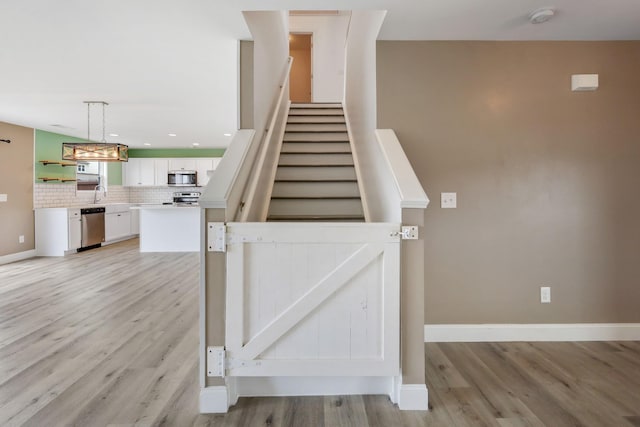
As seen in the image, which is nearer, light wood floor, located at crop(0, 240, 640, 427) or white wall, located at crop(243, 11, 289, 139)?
light wood floor, located at crop(0, 240, 640, 427)

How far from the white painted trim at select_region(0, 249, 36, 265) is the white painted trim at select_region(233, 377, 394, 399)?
6122 millimetres

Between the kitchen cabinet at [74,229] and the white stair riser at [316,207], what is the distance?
543 centimetres

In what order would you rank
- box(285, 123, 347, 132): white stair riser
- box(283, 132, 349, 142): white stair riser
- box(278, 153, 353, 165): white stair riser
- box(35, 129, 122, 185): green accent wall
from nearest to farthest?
box(278, 153, 353, 165): white stair riser
box(283, 132, 349, 142): white stair riser
box(285, 123, 347, 132): white stair riser
box(35, 129, 122, 185): green accent wall

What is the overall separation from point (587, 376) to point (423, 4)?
2.65 meters

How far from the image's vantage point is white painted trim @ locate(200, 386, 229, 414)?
6.07 ft

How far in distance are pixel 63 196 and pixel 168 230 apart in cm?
263

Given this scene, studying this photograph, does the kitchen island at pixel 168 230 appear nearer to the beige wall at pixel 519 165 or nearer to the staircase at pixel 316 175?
the staircase at pixel 316 175

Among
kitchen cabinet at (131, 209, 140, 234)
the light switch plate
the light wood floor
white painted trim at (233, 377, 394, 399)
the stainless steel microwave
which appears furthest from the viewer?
the stainless steel microwave

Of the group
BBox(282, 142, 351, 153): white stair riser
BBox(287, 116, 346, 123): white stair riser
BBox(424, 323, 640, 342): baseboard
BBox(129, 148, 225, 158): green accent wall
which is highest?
BBox(129, 148, 225, 158): green accent wall

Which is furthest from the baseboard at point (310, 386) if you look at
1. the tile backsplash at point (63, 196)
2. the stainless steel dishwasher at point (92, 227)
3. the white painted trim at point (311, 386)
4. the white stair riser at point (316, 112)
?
the tile backsplash at point (63, 196)

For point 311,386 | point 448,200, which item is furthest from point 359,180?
point 311,386

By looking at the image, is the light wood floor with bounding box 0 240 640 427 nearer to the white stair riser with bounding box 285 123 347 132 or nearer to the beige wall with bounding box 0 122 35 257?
the white stair riser with bounding box 285 123 347 132

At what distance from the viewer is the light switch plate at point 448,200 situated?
273cm

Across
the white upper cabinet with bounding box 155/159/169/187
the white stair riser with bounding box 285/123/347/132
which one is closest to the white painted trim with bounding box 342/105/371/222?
the white stair riser with bounding box 285/123/347/132
